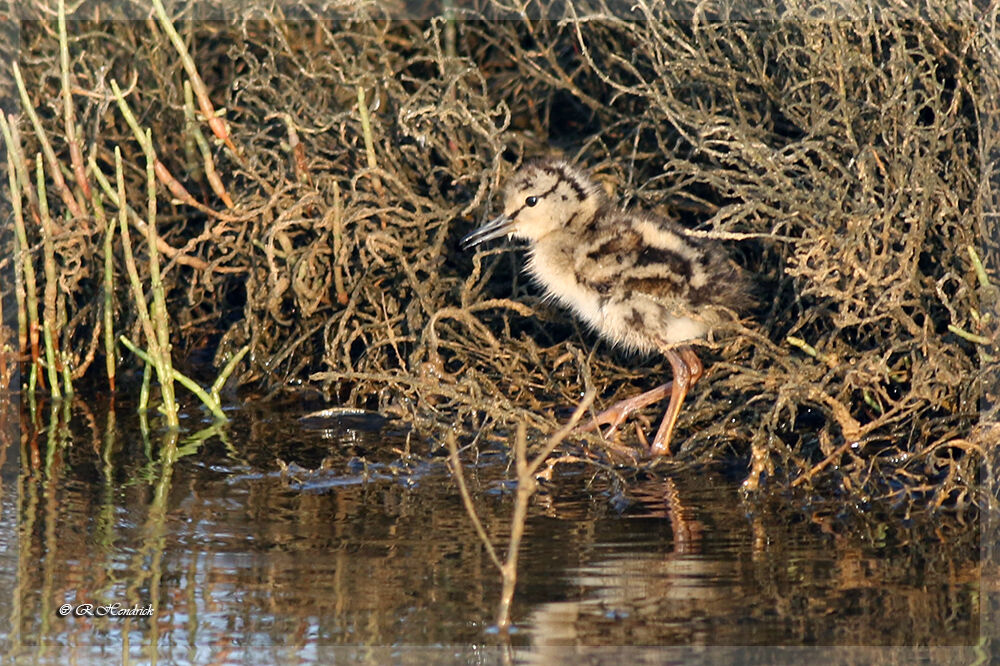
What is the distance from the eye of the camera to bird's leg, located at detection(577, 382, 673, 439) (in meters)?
5.51

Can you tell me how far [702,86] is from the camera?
5883 mm

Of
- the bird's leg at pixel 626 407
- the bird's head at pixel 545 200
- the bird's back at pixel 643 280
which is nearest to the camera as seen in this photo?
the bird's back at pixel 643 280

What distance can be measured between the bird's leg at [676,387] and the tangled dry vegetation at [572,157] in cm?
7

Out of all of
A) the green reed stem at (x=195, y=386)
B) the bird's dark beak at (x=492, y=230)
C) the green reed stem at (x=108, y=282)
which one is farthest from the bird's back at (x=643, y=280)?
the green reed stem at (x=108, y=282)

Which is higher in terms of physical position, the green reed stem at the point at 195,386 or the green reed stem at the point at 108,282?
the green reed stem at the point at 108,282

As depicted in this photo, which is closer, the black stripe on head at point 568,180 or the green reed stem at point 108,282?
the black stripe on head at point 568,180

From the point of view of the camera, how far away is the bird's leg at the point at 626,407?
5508 mm

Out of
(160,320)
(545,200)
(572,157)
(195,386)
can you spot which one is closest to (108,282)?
(160,320)

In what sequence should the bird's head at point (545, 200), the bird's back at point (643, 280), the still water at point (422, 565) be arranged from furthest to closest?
the bird's head at point (545, 200)
the bird's back at point (643, 280)
the still water at point (422, 565)

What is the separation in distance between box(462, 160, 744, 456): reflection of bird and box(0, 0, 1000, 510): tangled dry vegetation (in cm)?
14

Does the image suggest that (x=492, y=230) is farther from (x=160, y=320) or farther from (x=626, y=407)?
(x=160, y=320)

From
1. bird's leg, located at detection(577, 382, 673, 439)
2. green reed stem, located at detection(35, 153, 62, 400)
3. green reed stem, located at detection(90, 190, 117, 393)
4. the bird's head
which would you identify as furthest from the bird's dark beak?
green reed stem, located at detection(35, 153, 62, 400)

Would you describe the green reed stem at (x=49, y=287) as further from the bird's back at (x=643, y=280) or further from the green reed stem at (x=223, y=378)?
the bird's back at (x=643, y=280)

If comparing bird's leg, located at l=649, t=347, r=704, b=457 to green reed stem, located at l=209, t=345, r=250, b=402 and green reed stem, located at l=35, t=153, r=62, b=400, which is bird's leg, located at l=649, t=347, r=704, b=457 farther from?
green reed stem, located at l=35, t=153, r=62, b=400
